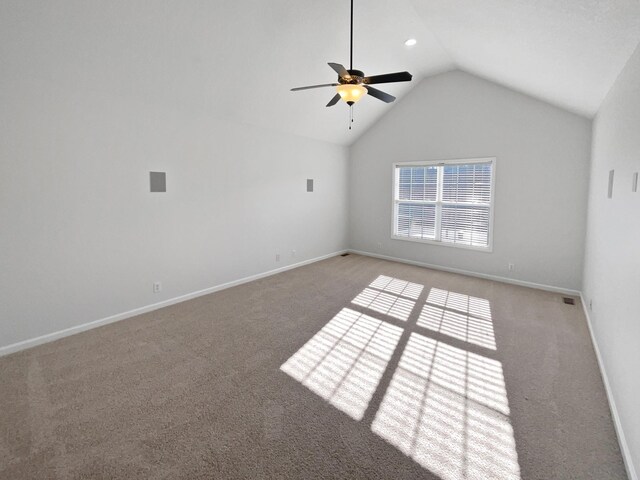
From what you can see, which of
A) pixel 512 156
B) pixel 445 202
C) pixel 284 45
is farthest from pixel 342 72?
pixel 445 202

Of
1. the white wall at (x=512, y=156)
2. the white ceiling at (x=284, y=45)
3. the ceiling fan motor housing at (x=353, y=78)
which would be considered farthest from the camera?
the white wall at (x=512, y=156)

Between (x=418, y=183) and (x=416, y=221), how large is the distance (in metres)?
0.73

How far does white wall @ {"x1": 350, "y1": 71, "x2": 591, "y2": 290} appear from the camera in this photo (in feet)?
14.0

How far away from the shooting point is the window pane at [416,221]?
5.79m

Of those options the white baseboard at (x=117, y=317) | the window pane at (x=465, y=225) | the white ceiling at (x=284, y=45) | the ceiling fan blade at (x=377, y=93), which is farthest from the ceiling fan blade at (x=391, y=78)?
the white baseboard at (x=117, y=317)

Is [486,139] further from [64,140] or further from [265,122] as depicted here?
[64,140]

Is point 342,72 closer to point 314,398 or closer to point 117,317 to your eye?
point 314,398

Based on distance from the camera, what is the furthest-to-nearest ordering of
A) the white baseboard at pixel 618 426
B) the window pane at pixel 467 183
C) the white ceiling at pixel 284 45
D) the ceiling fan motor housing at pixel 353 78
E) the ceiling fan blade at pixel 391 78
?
the window pane at pixel 467 183
the ceiling fan motor housing at pixel 353 78
the ceiling fan blade at pixel 391 78
the white ceiling at pixel 284 45
the white baseboard at pixel 618 426

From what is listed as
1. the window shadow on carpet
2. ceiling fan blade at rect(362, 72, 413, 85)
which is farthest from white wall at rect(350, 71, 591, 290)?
ceiling fan blade at rect(362, 72, 413, 85)

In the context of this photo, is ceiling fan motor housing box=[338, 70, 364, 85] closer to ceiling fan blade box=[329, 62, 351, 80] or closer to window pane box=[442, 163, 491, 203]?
ceiling fan blade box=[329, 62, 351, 80]

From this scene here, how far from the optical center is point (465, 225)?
536 centimetres

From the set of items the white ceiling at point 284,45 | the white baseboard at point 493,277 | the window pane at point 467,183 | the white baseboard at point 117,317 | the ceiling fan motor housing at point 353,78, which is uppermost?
the white ceiling at point 284,45

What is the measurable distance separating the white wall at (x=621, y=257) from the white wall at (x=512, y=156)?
1.07m

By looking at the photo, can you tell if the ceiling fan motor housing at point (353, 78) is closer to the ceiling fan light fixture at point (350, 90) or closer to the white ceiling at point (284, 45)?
the ceiling fan light fixture at point (350, 90)
